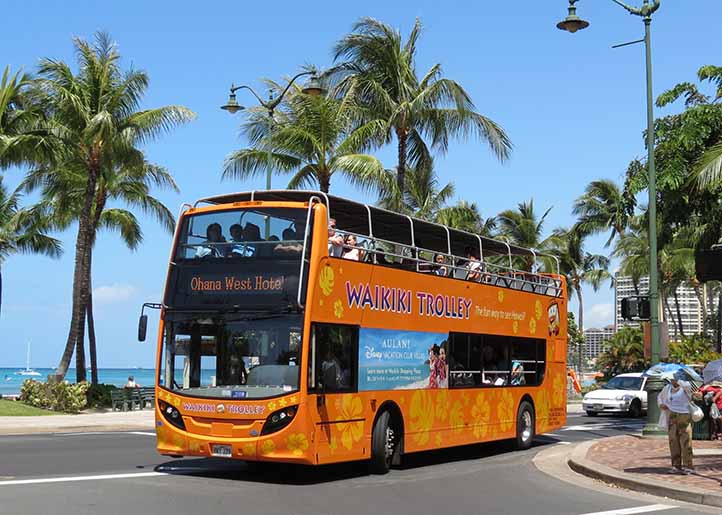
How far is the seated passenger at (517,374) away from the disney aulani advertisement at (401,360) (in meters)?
3.14

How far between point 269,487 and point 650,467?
252 inches

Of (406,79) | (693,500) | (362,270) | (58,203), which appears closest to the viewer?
(693,500)

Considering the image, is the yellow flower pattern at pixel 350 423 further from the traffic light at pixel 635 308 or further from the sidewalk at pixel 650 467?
the traffic light at pixel 635 308

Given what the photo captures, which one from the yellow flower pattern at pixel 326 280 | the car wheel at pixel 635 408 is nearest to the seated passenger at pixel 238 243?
the yellow flower pattern at pixel 326 280

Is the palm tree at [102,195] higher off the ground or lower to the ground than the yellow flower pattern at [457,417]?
higher

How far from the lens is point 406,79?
1238 inches

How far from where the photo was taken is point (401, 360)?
1538 cm

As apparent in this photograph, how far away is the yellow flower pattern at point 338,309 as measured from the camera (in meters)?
13.6

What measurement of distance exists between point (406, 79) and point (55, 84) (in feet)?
38.9

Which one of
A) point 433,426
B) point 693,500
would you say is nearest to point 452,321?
point 433,426

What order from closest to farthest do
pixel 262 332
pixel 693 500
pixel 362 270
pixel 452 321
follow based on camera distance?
pixel 693 500
pixel 262 332
pixel 362 270
pixel 452 321

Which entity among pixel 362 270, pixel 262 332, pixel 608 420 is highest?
pixel 362 270

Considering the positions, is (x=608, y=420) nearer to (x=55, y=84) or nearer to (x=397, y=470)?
(x=397, y=470)

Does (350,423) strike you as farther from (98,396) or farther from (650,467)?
(98,396)
